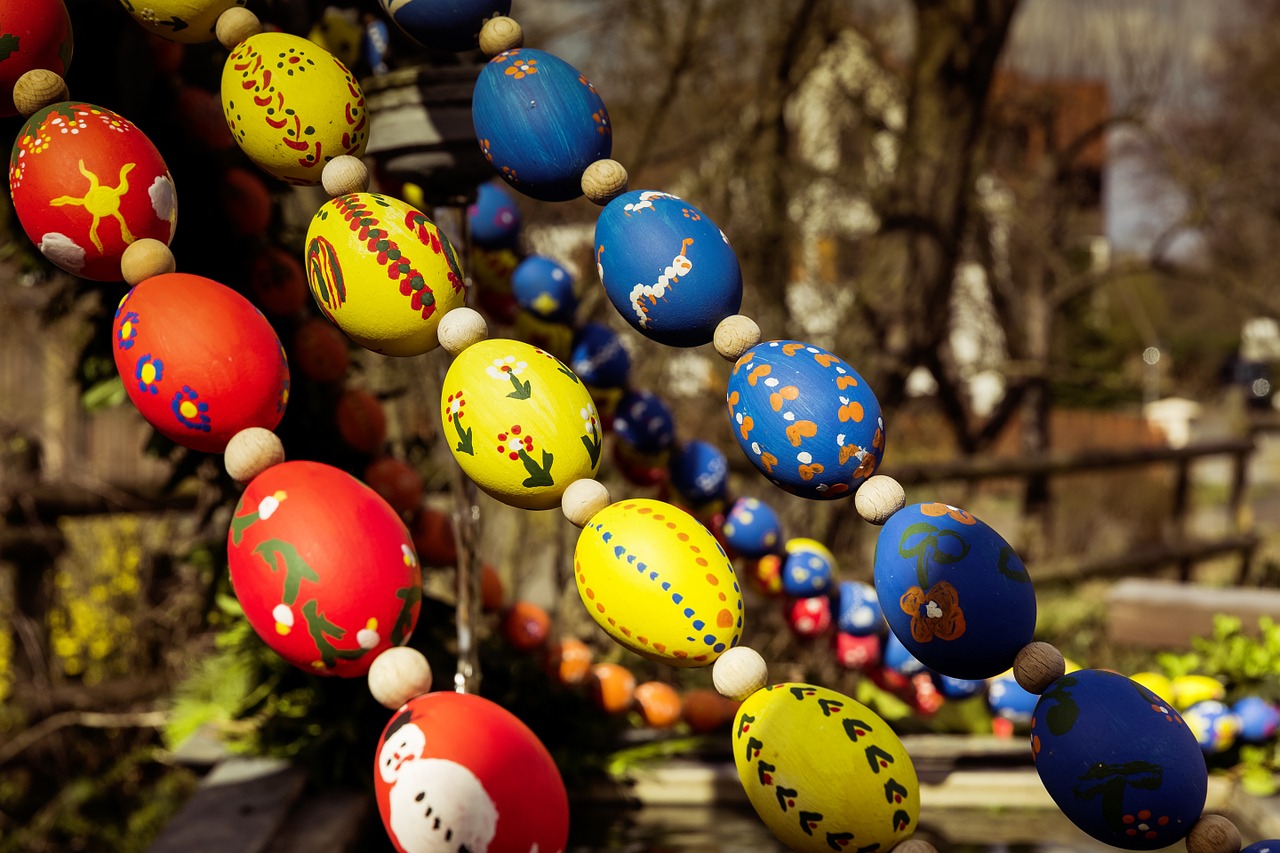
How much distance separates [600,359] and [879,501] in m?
1.04

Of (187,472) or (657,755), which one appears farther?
(657,755)

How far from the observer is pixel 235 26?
1.12m

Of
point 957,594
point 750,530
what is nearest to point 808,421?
point 957,594

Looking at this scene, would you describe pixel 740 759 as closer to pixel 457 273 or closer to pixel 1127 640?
pixel 457 273

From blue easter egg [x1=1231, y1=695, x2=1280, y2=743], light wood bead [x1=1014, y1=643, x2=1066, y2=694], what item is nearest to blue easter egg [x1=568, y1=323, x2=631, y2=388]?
light wood bead [x1=1014, y1=643, x2=1066, y2=694]

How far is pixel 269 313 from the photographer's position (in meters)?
1.66

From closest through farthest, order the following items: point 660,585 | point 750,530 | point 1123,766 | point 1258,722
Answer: point 1123,766, point 660,585, point 750,530, point 1258,722

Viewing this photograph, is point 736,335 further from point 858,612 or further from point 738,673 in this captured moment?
point 858,612

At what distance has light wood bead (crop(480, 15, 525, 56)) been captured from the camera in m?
1.12

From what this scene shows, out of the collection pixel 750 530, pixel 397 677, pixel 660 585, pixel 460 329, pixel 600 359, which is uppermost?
pixel 460 329

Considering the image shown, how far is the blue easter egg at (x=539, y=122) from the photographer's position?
3.48ft

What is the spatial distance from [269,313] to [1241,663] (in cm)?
213

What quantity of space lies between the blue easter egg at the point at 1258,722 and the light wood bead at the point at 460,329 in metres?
1.84

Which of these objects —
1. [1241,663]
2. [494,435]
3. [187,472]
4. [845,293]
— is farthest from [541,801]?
[845,293]
